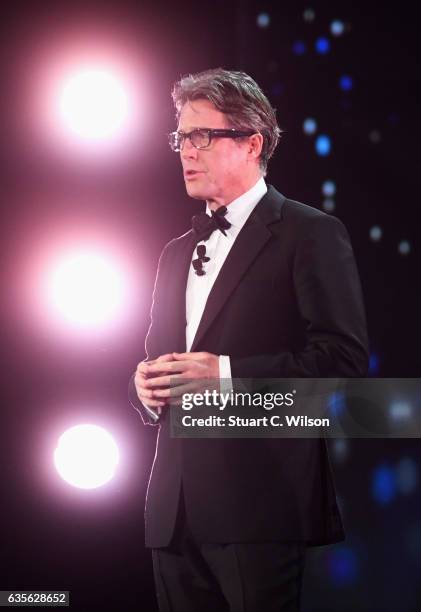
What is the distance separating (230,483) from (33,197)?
1.17 meters

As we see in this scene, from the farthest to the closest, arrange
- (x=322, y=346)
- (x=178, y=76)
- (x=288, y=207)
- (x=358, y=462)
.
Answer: (x=178, y=76) → (x=358, y=462) → (x=288, y=207) → (x=322, y=346)

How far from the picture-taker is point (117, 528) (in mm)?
2295

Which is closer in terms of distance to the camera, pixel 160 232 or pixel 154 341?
pixel 154 341

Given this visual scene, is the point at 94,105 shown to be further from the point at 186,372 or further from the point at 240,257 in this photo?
the point at 186,372

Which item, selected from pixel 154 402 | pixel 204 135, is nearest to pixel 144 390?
pixel 154 402

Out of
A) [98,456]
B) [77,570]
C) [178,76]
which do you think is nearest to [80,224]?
[178,76]

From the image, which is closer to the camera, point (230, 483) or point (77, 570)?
point (230, 483)

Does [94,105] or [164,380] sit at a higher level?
[94,105]

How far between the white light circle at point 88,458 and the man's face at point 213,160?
0.84m

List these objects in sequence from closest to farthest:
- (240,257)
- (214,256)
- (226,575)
→ (226,575) → (240,257) → (214,256)

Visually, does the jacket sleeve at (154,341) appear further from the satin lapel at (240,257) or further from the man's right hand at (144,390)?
the satin lapel at (240,257)

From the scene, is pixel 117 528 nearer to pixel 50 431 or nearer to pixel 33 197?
pixel 50 431

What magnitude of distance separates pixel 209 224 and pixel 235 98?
1.00 feet

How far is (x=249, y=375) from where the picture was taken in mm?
1596
